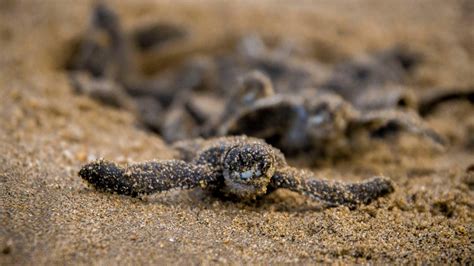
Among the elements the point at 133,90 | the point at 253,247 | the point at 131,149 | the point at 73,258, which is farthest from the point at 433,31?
the point at 73,258

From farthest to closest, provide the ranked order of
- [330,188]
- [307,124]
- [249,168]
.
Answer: [307,124] < [330,188] < [249,168]

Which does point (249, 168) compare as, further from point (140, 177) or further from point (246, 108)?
point (246, 108)

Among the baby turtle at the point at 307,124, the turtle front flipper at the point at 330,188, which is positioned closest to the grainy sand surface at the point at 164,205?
the turtle front flipper at the point at 330,188

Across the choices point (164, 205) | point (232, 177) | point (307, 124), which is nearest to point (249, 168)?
point (232, 177)

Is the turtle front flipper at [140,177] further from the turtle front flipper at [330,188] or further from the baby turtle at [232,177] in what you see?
the turtle front flipper at [330,188]

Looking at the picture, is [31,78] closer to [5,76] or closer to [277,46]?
[5,76]

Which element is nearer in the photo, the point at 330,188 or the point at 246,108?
the point at 330,188

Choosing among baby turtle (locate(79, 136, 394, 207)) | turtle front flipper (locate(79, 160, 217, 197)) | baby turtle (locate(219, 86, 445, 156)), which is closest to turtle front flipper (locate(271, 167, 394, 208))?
baby turtle (locate(79, 136, 394, 207))
